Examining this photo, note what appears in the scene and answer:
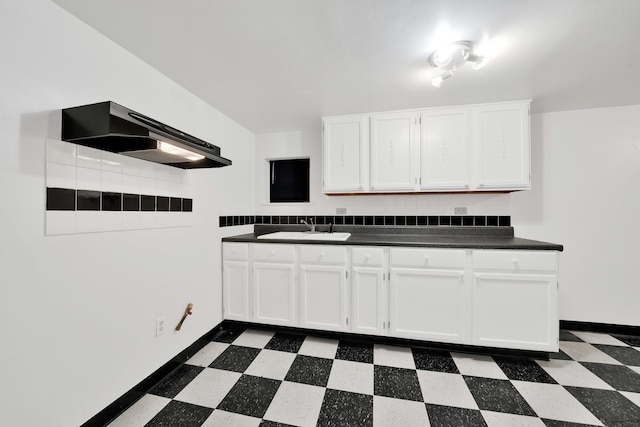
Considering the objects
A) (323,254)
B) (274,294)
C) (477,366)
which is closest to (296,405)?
(274,294)

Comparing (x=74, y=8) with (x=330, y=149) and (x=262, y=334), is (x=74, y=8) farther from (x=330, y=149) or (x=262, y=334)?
(x=262, y=334)

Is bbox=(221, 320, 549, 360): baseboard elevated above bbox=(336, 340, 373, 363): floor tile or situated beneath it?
elevated above

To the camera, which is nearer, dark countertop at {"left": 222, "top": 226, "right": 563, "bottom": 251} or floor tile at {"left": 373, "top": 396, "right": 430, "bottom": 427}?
floor tile at {"left": 373, "top": 396, "right": 430, "bottom": 427}

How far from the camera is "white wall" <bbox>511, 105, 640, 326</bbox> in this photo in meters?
2.32

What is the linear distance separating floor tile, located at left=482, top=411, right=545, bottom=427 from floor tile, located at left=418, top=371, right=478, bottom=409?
3.2 inches

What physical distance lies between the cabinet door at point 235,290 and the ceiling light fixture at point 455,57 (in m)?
2.17

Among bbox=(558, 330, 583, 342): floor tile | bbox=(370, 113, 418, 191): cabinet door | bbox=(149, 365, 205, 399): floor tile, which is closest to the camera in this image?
bbox=(149, 365, 205, 399): floor tile

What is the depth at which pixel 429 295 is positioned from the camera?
2018 mm

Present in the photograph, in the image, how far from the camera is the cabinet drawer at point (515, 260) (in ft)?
6.04

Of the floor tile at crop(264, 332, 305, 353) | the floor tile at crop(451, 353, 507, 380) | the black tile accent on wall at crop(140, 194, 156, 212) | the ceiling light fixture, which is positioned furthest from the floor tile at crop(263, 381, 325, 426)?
the ceiling light fixture

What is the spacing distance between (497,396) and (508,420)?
20cm

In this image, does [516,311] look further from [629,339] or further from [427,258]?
[629,339]

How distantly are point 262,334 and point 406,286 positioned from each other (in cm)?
139

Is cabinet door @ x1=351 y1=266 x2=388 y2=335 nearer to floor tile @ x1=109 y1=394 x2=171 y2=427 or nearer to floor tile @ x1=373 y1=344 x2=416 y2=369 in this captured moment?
floor tile @ x1=373 y1=344 x2=416 y2=369
